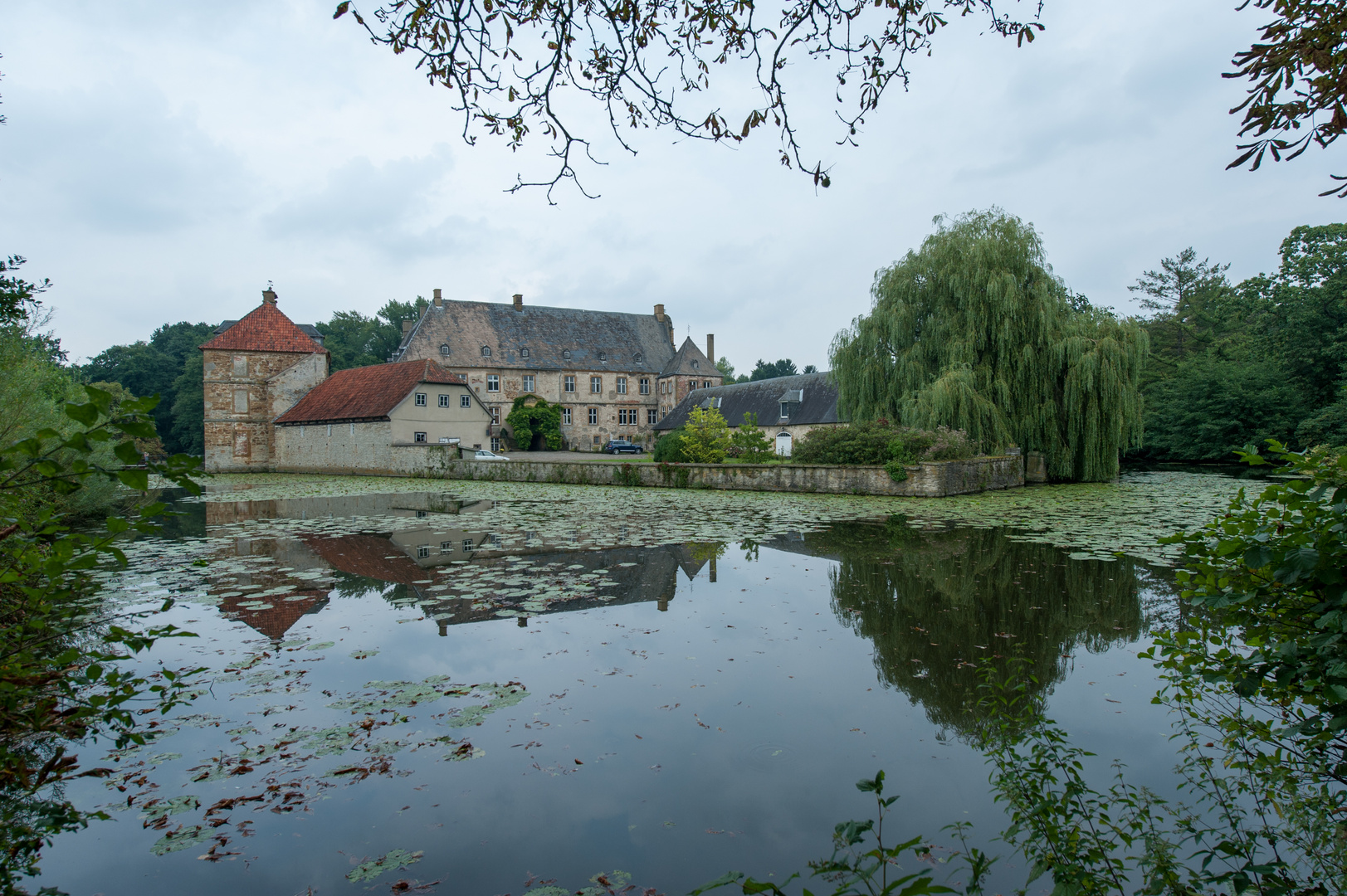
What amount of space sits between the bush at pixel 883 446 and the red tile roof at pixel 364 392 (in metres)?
18.7

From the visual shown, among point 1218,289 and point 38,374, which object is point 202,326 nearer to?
point 38,374

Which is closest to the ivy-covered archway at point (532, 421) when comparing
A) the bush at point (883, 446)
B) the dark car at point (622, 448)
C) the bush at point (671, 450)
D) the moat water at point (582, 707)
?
the dark car at point (622, 448)

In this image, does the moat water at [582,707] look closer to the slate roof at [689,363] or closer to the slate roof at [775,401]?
the slate roof at [775,401]

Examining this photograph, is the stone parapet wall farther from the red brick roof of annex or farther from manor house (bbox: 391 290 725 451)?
manor house (bbox: 391 290 725 451)

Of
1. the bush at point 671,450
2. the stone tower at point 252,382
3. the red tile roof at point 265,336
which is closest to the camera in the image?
the bush at point 671,450

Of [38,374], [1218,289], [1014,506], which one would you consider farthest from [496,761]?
Result: [1218,289]

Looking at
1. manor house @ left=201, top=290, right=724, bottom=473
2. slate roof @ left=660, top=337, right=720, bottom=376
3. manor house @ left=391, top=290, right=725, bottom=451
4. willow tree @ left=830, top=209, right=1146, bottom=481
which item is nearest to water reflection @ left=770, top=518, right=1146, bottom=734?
willow tree @ left=830, top=209, right=1146, bottom=481

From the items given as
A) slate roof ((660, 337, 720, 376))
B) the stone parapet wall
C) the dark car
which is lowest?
the stone parapet wall

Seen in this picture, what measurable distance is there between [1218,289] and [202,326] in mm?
85143

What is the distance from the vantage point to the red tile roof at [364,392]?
31.0 meters

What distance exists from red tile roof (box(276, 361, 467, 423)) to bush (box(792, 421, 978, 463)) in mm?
18671

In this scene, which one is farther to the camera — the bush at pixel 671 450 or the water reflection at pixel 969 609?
the bush at pixel 671 450

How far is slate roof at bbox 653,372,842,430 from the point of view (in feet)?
120

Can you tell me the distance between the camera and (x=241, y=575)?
8.35 meters
